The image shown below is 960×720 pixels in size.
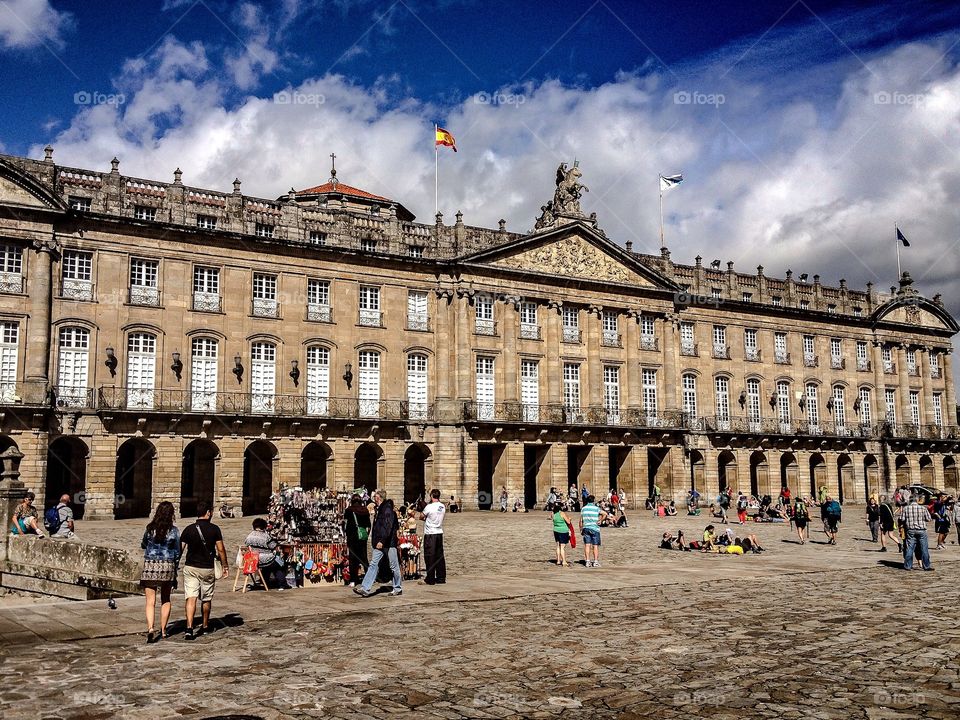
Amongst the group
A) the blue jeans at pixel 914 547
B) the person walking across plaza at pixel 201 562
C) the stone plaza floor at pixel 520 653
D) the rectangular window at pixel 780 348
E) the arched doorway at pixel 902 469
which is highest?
the rectangular window at pixel 780 348

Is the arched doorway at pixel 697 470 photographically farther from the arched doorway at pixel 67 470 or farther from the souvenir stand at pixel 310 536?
the souvenir stand at pixel 310 536

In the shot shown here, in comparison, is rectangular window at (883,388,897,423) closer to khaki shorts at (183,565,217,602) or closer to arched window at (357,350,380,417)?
arched window at (357,350,380,417)

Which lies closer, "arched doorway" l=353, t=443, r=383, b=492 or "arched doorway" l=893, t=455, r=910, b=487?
"arched doorway" l=353, t=443, r=383, b=492

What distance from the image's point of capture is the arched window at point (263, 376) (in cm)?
3650

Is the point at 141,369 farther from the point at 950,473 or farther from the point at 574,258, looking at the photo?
the point at 950,473

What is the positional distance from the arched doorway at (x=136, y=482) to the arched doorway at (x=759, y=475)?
104ft

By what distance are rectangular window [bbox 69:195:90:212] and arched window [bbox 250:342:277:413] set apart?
26.7 feet

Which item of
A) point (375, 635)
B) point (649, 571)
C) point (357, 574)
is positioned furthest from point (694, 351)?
point (375, 635)

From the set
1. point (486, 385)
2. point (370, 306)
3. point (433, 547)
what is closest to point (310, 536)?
point (433, 547)

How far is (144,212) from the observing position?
35.4m

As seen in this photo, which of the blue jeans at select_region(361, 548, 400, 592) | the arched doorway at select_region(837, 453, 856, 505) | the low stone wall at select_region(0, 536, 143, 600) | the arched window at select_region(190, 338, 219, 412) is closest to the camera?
the low stone wall at select_region(0, 536, 143, 600)

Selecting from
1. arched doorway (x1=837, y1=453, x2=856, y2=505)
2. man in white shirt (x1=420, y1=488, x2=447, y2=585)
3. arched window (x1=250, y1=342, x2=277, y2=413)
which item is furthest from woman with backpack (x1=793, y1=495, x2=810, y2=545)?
arched doorway (x1=837, y1=453, x2=856, y2=505)

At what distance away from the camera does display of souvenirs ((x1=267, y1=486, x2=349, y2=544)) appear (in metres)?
16.6

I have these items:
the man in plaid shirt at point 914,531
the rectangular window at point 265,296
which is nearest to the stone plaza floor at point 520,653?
the man in plaid shirt at point 914,531
